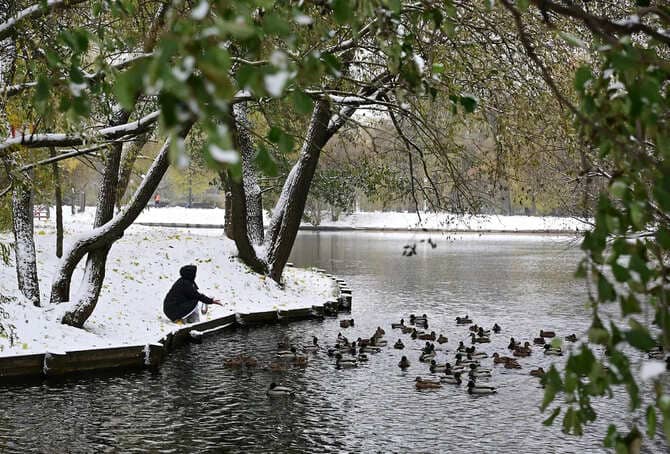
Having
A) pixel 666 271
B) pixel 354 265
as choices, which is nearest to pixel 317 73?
pixel 666 271

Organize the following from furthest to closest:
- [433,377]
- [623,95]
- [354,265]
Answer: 1. [354,265]
2. [433,377]
3. [623,95]

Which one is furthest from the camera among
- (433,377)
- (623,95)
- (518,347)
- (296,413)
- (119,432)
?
(518,347)

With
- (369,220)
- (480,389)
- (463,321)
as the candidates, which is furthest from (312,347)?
(369,220)

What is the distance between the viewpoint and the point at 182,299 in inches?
618

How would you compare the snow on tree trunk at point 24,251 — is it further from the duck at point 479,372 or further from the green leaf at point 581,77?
the green leaf at point 581,77

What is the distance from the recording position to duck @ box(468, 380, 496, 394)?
11.1 metres

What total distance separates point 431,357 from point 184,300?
18.3 ft

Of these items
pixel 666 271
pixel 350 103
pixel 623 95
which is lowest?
pixel 666 271

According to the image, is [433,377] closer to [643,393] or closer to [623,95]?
[643,393]

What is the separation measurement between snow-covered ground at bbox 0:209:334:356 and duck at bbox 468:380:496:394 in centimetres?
562

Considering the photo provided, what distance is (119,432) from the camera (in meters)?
8.88

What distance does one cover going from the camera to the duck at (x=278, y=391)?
1071 centimetres

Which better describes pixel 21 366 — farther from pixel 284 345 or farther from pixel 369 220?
pixel 369 220

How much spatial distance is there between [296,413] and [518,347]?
568cm
